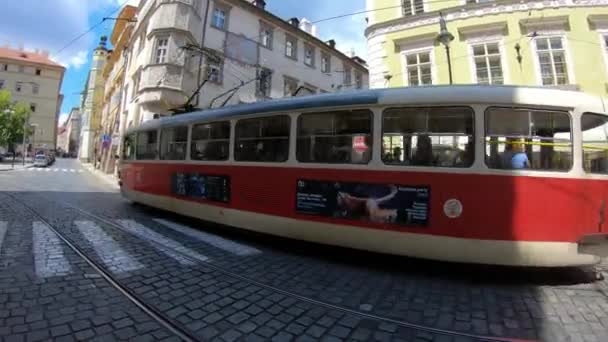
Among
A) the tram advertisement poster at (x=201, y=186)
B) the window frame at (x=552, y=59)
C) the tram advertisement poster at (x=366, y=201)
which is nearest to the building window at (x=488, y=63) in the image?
the window frame at (x=552, y=59)

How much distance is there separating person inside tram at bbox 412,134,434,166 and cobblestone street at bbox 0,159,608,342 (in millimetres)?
1596

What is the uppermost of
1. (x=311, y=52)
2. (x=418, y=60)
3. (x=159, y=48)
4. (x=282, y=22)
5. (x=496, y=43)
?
(x=282, y=22)

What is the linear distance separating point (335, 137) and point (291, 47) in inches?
907

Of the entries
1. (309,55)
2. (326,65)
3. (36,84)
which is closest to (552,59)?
(309,55)

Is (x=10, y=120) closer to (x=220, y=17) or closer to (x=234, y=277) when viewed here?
(x=220, y=17)

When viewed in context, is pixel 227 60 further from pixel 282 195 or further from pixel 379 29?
pixel 282 195

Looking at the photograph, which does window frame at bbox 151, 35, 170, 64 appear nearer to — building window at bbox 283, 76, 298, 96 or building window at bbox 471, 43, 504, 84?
building window at bbox 283, 76, 298, 96

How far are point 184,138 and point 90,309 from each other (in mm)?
4766

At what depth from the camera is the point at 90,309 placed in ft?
9.91

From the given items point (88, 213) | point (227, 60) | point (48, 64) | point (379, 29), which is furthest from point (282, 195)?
point (48, 64)

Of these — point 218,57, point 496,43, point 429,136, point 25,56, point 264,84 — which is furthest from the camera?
point 25,56

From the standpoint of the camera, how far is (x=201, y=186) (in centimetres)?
675

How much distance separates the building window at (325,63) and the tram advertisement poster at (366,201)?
25438mm

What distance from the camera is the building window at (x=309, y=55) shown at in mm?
26797
